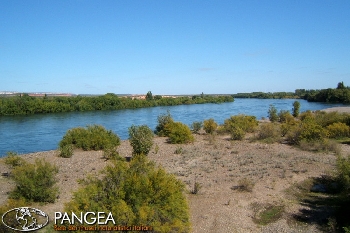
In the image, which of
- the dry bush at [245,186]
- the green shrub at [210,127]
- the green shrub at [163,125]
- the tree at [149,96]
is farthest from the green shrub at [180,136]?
the tree at [149,96]

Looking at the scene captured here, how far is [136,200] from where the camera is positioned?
6473mm

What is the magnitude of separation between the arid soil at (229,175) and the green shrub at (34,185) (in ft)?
1.28

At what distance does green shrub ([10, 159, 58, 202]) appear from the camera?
30.8ft

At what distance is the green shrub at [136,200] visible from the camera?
20.1ft

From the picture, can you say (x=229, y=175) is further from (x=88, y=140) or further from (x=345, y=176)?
(x=88, y=140)

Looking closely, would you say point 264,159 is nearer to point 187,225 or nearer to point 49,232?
point 187,225

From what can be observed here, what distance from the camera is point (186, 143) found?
893 inches

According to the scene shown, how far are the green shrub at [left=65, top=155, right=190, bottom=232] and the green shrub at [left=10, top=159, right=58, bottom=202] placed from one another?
3.55 metres

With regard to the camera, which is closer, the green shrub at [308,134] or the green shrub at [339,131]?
the green shrub at [308,134]

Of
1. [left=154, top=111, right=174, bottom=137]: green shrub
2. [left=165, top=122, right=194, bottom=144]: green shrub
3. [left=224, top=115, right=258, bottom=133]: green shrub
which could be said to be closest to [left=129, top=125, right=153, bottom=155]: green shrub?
[left=165, top=122, right=194, bottom=144]: green shrub

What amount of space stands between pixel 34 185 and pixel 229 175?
8.03m

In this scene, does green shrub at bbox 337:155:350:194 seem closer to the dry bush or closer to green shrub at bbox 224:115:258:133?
the dry bush

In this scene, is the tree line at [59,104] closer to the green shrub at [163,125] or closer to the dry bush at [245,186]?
the green shrub at [163,125]

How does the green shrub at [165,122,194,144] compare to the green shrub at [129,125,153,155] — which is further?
the green shrub at [165,122,194,144]
